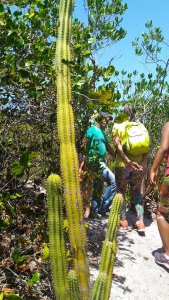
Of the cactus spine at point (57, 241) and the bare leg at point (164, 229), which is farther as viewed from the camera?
the bare leg at point (164, 229)

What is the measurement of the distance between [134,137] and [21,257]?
9.89ft

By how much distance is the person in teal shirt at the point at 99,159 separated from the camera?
3.95 meters

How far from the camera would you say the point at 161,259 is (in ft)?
14.6

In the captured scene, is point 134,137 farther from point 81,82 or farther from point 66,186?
point 66,186

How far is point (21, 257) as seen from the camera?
262 centimetres

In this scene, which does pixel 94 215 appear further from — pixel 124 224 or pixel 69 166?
pixel 69 166

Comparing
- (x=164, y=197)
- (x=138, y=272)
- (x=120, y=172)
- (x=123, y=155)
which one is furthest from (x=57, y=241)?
(x=120, y=172)

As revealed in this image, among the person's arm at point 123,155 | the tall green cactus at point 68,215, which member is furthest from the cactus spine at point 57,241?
the person's arm at point 123,155

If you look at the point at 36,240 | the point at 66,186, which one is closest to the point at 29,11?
the point at 66,186

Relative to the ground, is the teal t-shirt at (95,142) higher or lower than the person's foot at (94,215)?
higher

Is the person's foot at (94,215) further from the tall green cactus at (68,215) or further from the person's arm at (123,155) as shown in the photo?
the tall green cactus at (68,215)

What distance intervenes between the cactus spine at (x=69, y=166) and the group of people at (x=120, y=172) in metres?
0.71

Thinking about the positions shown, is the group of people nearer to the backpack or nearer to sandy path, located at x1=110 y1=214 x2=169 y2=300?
the backpack

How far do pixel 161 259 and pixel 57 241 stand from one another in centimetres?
238
